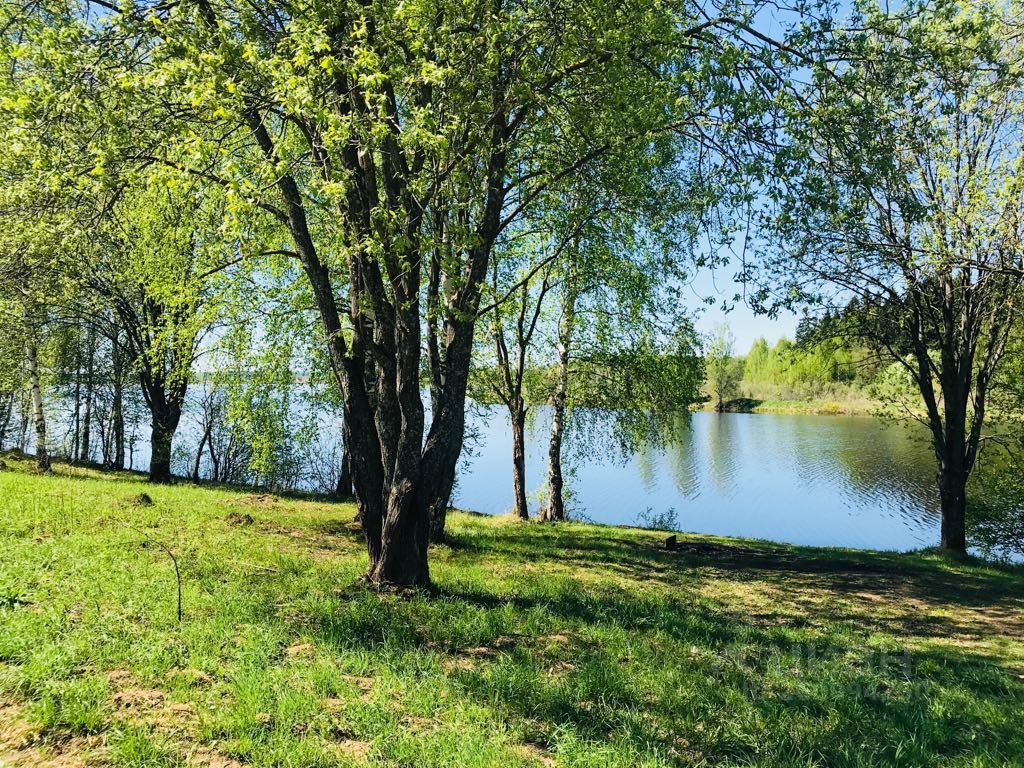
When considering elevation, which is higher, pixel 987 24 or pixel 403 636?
pixel 987 24

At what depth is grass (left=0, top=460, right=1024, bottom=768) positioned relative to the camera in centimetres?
420

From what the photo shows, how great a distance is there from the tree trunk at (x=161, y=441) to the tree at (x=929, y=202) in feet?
68.3

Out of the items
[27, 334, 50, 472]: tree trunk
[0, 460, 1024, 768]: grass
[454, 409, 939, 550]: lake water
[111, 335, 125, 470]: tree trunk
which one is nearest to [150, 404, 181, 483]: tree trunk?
[27, 334, 50, 472]: tree trunk

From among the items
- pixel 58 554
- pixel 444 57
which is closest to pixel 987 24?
pixel 444 57

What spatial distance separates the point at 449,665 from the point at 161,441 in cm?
2042

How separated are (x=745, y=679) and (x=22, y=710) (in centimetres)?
597

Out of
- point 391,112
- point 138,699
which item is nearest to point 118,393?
point 391,112

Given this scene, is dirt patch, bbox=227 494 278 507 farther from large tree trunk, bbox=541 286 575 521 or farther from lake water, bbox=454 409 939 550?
large tree trunk, bbox=541 286 575 521

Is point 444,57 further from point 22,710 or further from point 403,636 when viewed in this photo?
point 22,710

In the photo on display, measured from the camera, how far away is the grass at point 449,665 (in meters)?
4.20

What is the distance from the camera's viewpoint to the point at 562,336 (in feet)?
64.6

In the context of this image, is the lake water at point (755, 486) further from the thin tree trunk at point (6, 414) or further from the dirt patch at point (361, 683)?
the thin tree trunk at point (6, 414)

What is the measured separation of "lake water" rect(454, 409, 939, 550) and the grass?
12.6 m

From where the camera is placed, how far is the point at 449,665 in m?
5.73
